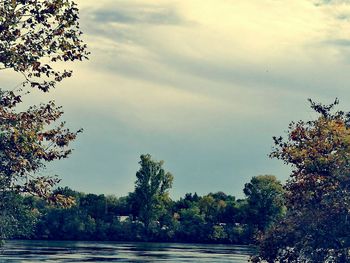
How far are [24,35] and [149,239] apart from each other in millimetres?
149774

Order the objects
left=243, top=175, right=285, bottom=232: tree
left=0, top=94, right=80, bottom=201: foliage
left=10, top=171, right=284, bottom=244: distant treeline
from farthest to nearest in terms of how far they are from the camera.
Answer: left=10, top=171, right=284, bottom=244: distant treeline < left=243, top=175, right=285, bottom=232: tree < left=0, top=94, right=80, bottom=201: foliage

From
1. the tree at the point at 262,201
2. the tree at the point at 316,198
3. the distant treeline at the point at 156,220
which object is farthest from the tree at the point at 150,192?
the tree at the point at 316,198

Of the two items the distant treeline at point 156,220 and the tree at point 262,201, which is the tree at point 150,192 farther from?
the tree at point 262,201

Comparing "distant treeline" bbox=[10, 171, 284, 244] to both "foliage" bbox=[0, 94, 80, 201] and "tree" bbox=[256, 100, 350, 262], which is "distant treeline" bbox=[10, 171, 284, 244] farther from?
"foliage" bbox=[0, 94, 80, 201]

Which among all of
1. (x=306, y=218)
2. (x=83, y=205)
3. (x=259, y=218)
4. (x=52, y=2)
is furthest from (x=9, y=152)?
(x=83, y=205)

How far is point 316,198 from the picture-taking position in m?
46.5

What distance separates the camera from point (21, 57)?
1104 inches

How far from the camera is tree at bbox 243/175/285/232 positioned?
163125 mm

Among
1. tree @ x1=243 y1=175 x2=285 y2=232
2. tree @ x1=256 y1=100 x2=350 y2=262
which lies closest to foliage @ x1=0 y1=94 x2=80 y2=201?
tree @ x1=256 y1=100 x2=350 y2=262

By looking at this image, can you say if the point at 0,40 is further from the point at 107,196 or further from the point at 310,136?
the point at 107,196

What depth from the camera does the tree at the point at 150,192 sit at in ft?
568

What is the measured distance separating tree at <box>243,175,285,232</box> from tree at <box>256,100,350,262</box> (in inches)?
4523

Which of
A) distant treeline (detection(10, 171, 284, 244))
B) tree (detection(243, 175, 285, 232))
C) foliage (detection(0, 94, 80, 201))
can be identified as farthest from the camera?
distant treeline (detection(10, 171, 284, 244))

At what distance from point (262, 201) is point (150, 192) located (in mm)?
28333
